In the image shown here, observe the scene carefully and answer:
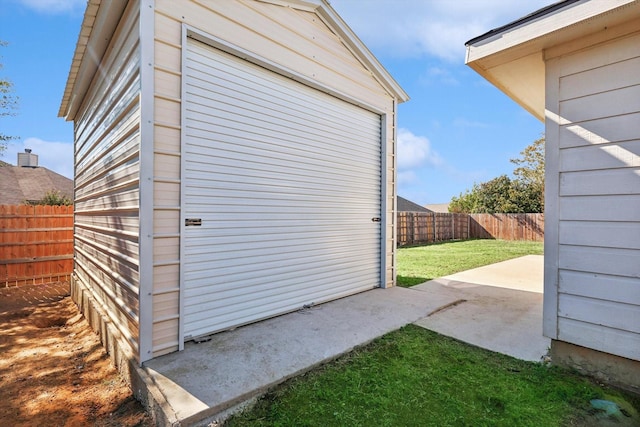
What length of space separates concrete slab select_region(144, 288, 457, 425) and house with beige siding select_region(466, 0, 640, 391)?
5.18 feet

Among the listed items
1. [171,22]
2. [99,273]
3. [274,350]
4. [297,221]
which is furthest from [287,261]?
[171,22]

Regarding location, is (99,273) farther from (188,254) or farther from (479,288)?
(479,288)

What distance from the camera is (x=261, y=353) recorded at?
259 centimetres

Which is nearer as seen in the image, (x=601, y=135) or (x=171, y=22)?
(x=601, y=135)

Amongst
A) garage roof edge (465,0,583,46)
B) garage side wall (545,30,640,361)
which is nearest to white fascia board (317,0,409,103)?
garage roof edge (465,0,583,46)

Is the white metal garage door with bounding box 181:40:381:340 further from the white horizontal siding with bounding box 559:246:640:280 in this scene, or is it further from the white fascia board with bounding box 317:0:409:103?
the white horizontal siding with bounding box 559:246:640:280

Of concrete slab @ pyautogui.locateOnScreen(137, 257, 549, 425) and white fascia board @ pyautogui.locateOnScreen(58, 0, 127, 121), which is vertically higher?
white fascia board @ pyautogui.locateOnScreen(58, 0, 127, 121)

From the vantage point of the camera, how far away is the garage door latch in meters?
2.76

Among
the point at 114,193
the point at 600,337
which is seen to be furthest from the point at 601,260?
the point at 114,193

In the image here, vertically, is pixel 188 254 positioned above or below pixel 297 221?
below

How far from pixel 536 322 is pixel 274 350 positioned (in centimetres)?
305

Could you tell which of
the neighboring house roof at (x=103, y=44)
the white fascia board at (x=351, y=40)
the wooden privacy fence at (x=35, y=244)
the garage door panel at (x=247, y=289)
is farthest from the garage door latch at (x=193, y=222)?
the wooden privacy fence at (x=35, y=244)

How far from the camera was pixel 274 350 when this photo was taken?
2650mm

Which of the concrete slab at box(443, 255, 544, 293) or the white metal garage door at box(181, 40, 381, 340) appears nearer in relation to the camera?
the white metal garage door at box(181, 40, 381, 340)
